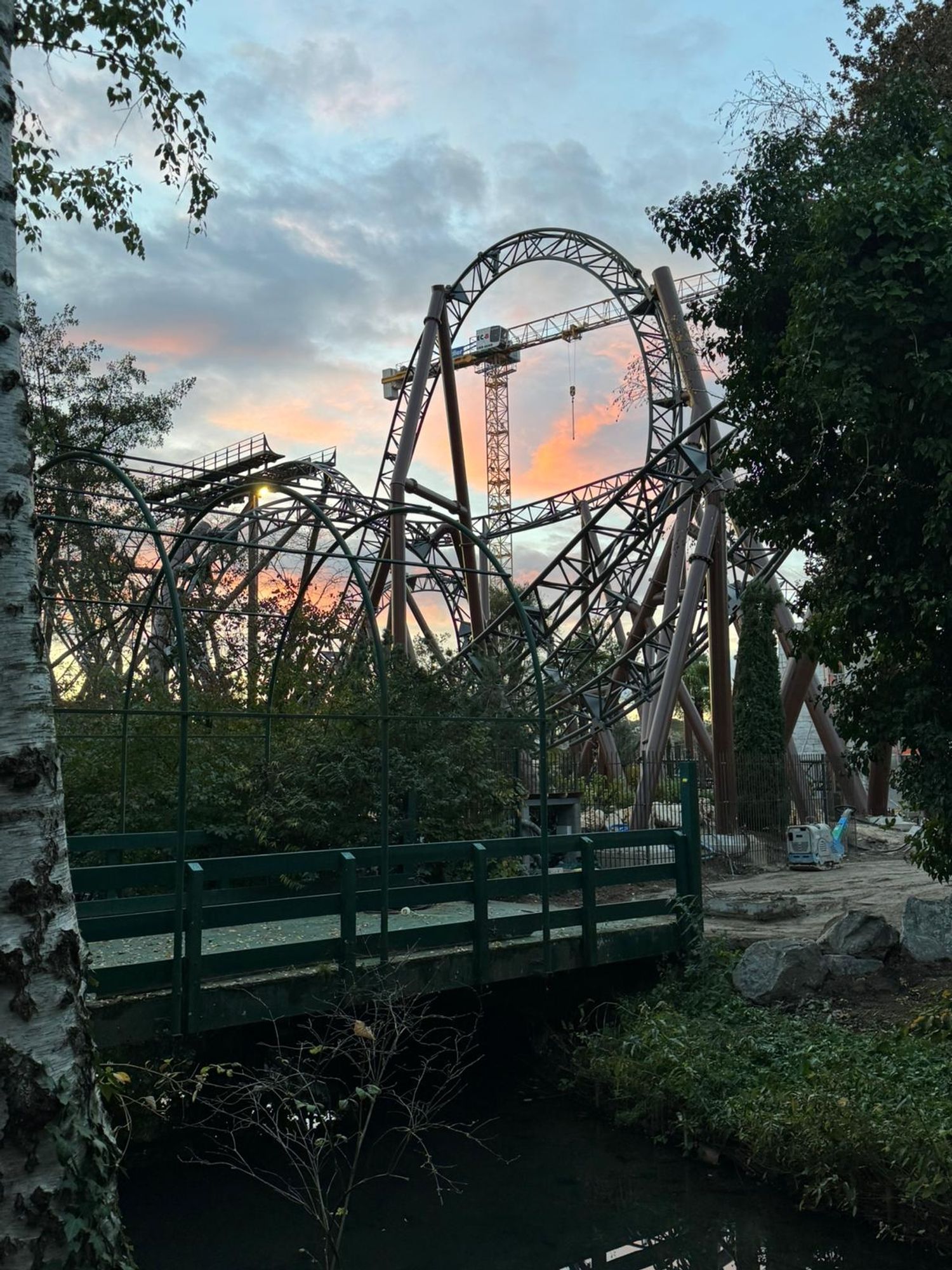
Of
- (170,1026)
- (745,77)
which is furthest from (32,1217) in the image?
(745,77)

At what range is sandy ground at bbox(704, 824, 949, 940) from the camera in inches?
441

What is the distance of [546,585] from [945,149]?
1445cm

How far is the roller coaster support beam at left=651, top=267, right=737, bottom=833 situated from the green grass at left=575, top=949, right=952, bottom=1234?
27.1 feet

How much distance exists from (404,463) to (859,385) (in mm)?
13306

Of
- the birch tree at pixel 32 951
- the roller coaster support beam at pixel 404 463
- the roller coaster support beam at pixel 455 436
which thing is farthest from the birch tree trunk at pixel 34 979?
the roller coaster support beam at pixel 455 436

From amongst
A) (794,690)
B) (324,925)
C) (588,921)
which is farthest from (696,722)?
(324,925)

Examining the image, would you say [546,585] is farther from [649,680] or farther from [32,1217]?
[32,1217]

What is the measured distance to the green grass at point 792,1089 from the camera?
6.08 meters

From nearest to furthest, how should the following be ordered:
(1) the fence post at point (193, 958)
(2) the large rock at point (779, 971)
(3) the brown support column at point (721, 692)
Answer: (1) the fence post at point (193, 958), (2) the large rock at point (779, 971), (3) the brown support column at point (721, 692)

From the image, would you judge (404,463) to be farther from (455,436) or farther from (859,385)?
(859,385)

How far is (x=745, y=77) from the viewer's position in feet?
30.1

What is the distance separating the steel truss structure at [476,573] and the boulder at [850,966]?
5575 mm

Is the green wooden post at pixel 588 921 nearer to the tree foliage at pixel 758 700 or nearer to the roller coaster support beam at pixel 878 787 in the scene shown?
the tree foliage at pixel 758 700

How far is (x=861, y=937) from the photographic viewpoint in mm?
Answer: 9570
